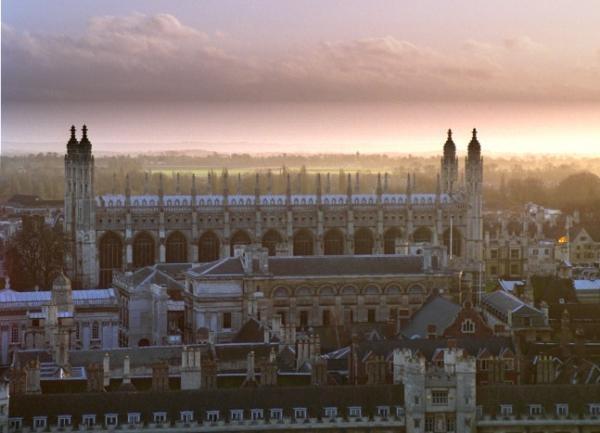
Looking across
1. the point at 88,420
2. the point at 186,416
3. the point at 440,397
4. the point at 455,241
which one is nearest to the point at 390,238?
the point at 455,241

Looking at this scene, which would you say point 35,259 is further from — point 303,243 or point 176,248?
point 303,243

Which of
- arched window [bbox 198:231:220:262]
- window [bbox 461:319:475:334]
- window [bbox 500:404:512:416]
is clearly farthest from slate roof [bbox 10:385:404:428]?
arched window [bbox 198:231:220:262]

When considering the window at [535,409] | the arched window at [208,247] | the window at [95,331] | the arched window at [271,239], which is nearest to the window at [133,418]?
the window at [535,409]

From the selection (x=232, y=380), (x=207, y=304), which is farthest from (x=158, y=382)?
(x=207, y=304)

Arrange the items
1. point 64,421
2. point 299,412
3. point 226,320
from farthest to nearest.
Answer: point 226,320, point 299,412, point 64,421

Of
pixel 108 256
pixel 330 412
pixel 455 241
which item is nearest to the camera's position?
pixel 330 412
